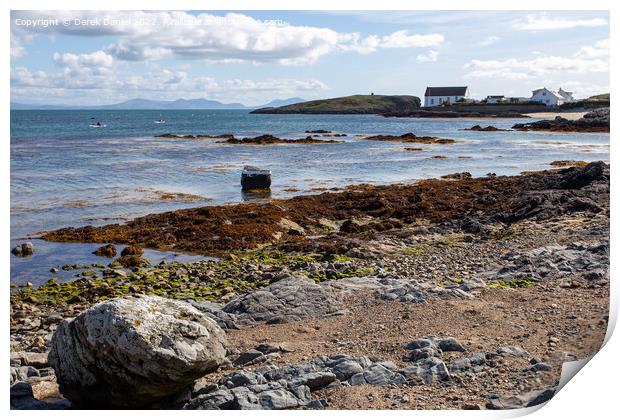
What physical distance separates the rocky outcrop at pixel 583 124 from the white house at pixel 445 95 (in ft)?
209

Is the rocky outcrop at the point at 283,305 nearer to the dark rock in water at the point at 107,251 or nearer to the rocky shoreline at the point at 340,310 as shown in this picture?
the rocky shoreline at the point at 340,310

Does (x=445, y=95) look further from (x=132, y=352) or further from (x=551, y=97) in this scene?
(x=132, y=352)

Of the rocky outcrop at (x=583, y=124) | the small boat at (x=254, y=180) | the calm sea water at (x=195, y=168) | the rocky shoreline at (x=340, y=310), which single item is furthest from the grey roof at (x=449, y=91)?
the rocky shoreline at (x=340, y=310)

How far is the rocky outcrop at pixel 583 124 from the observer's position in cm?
6844

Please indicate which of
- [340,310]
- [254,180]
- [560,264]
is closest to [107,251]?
[340,310]

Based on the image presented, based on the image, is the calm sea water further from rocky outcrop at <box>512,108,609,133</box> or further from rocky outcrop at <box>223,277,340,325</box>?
rocky outcrop at <box>223,277,340,325</box>

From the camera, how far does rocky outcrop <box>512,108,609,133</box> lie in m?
68.4

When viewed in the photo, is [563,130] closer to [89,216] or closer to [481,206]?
[481,206]

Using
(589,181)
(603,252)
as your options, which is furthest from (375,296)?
(589,181)

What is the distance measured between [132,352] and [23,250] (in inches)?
518

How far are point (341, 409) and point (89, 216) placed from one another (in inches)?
792

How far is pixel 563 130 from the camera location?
77.7 m

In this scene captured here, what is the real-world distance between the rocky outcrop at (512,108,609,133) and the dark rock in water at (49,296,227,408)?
66227 mm

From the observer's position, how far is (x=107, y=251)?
64.2 feet
